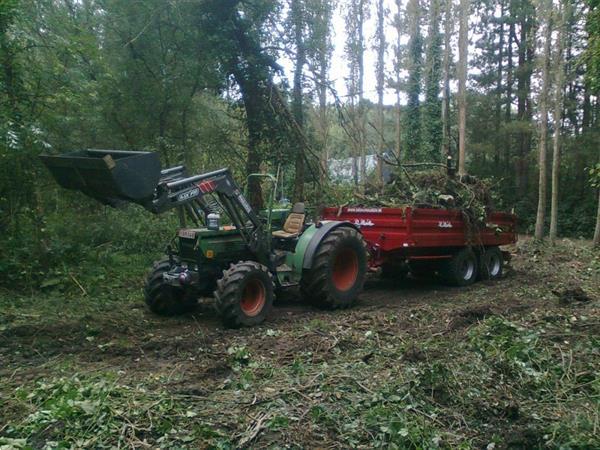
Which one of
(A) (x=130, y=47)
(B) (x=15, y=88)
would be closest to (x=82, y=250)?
(B) (x=15, y=88)

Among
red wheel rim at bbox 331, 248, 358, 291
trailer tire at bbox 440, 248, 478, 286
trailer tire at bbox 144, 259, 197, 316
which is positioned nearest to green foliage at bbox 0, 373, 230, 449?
trailer tire at bbox 144, 259, 197, 316

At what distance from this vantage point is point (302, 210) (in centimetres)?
859

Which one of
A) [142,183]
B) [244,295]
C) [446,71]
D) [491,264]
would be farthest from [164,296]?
[446,71]

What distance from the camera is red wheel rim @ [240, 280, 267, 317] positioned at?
6988 millimetres

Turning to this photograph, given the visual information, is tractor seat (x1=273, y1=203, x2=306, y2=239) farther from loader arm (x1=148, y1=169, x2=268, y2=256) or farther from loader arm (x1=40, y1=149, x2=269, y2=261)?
loader arm (x1=40, y1=149, x2=269, y2=261)

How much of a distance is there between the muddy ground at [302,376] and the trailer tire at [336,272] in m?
0.26

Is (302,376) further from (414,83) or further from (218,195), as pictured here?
(414,83)

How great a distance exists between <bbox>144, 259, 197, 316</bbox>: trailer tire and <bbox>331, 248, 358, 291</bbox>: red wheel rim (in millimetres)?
2210

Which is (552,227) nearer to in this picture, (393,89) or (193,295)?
(393,89)

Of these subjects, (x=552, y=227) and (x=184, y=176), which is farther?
(x=552, y=227)

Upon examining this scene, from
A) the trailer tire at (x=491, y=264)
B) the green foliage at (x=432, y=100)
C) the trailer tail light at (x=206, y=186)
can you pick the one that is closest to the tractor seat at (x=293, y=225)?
the trailer tail light at (x=206, y=186)

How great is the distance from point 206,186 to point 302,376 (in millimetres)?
3026

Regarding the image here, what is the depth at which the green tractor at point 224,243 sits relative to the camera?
607 centimetres

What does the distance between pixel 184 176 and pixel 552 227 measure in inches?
714
